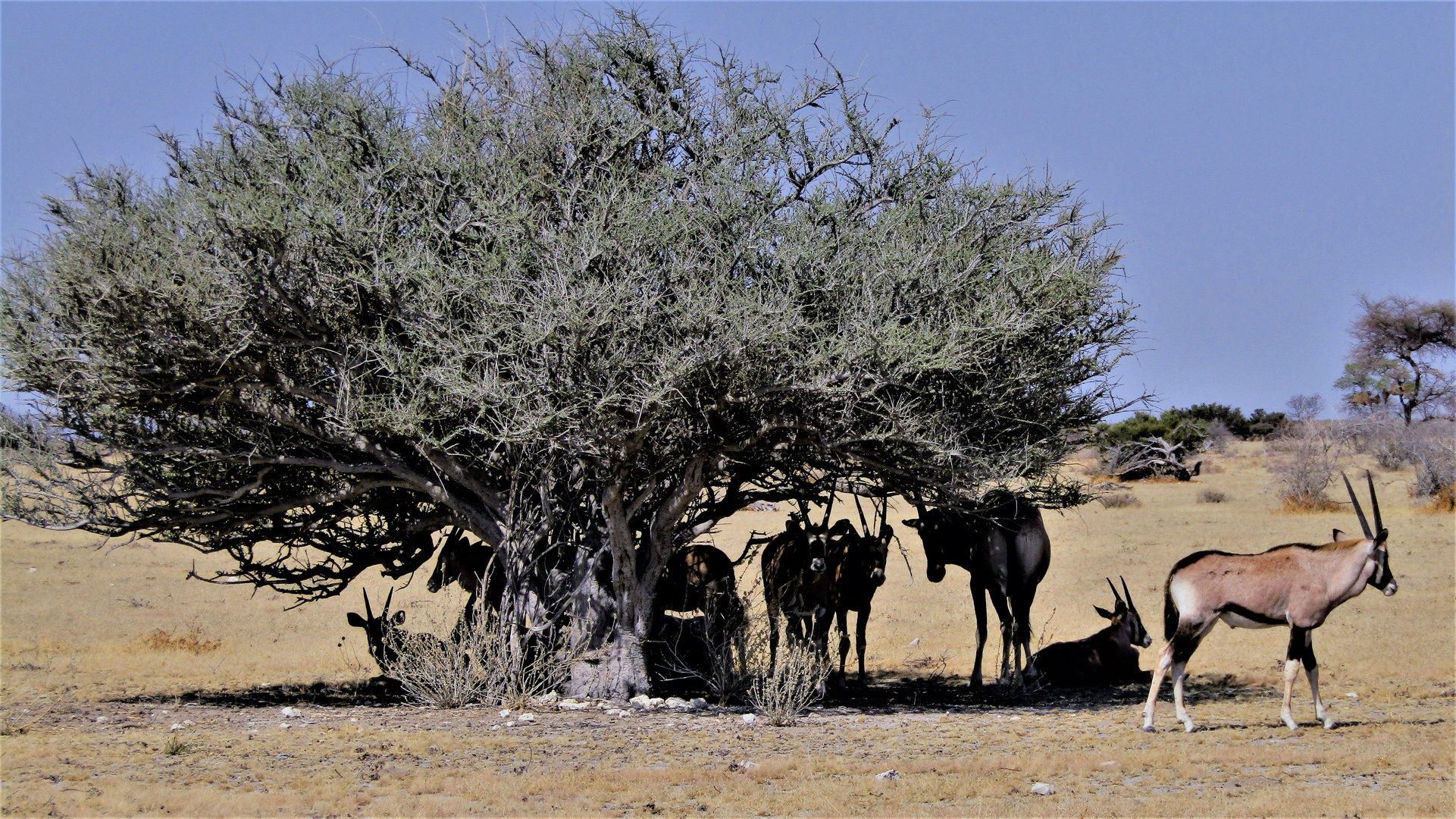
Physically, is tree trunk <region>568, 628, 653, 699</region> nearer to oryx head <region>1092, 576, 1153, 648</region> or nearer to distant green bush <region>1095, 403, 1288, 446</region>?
oryx head <region>1092, 576, 1153, 648</region>

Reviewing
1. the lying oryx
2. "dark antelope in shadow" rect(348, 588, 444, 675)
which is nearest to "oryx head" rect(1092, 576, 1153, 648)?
the lying oryx

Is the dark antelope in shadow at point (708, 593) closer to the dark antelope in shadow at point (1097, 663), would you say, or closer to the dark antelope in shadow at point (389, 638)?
the dark antelope in shadow at point (389, 638)

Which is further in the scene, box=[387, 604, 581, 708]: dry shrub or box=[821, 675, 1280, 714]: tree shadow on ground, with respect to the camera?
box=[821, 675, 1280, 714]: tree shadow on ground

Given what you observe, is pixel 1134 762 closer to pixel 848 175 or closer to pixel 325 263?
pixel 848 175

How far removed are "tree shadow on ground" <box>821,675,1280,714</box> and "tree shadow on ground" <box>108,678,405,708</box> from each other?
17.8ft

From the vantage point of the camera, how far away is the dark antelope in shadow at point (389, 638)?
1358 centimetres

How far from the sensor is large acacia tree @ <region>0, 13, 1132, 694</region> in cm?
1162

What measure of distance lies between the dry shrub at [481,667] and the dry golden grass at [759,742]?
56cm

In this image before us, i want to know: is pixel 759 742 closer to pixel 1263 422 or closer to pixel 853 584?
pixel 853 584

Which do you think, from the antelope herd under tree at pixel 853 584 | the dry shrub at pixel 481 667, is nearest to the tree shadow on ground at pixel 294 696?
the antelope herd under tree at pixel 853 584

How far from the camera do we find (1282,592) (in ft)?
35.3

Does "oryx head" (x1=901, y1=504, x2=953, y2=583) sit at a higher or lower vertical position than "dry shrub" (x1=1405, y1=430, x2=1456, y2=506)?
lower

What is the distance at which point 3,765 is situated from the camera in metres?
9.98

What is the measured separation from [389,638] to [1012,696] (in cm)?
718
